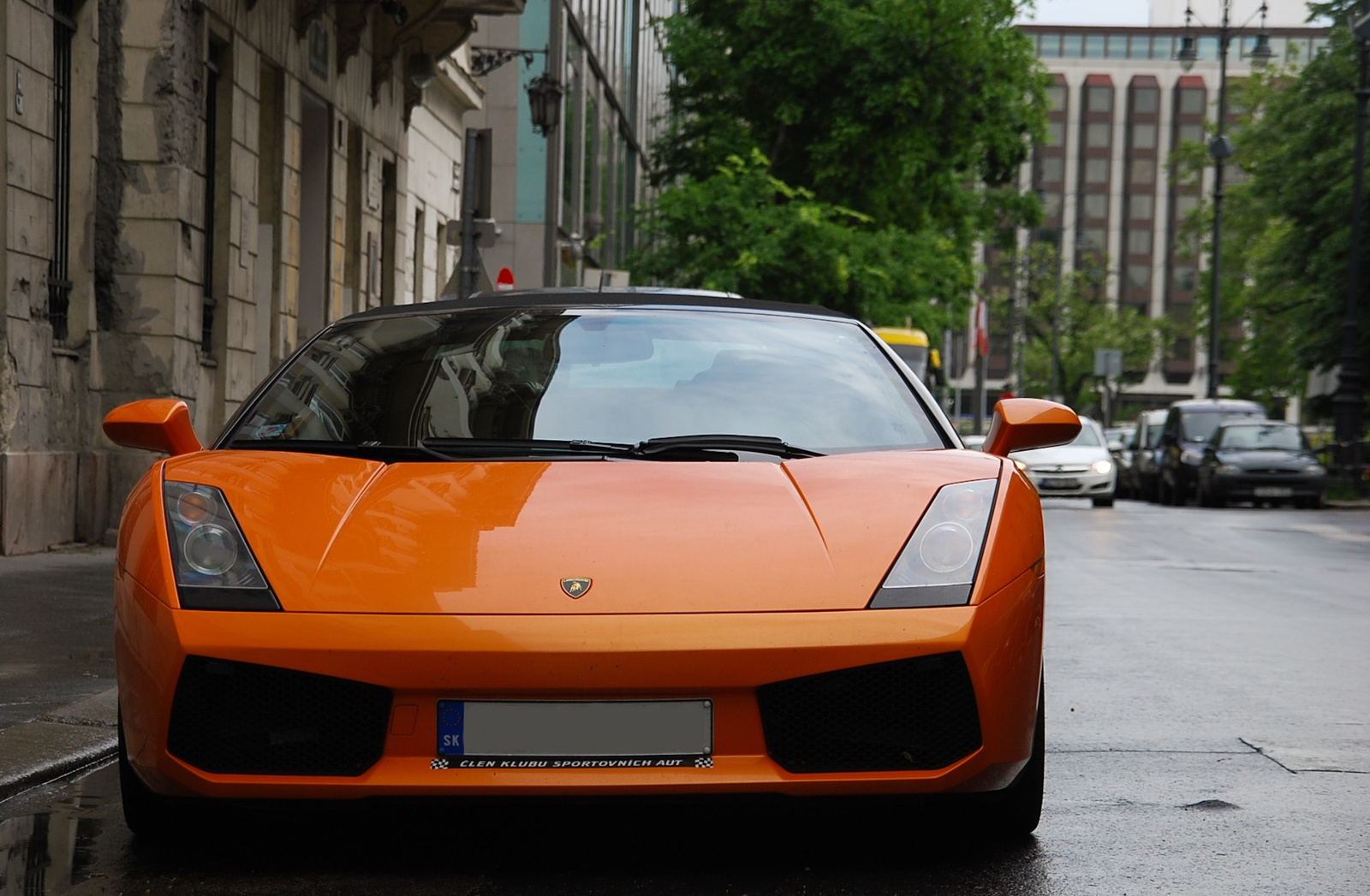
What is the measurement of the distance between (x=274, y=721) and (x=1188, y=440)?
2984 centimetres

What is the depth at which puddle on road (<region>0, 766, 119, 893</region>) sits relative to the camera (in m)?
3.82

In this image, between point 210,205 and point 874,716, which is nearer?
point 874,716

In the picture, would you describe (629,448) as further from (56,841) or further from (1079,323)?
A: (1079,323)

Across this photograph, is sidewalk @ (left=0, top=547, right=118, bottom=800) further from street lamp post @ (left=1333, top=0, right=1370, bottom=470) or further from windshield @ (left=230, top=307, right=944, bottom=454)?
street lamp post @ (left=1333, top=0, right=1370, bottom=470)

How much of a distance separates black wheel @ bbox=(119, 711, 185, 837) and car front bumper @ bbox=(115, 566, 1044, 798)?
0.29 metres

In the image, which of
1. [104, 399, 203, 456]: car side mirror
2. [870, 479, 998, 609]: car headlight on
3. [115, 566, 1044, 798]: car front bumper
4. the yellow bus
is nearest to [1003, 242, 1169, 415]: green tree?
the yellow bus

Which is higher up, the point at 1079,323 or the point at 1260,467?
the point at 1079,323

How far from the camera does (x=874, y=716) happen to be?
12.3 ft

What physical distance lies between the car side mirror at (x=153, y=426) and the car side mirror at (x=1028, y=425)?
6.76 ft

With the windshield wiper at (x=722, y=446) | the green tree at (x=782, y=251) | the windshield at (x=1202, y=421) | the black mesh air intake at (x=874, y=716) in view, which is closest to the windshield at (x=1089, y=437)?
the windshield at (x=1202, y=421)

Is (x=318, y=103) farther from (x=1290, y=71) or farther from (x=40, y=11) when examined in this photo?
(x=1290, y=71)

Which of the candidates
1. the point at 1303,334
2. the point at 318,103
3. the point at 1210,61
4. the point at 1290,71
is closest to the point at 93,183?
the point at 318,103

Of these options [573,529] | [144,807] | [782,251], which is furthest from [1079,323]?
[144,807]

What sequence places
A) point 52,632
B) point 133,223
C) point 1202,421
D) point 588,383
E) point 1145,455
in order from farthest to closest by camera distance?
point 1145,455 < point 1202,421 < point 133,223 < point 52,632 < point 588,383
